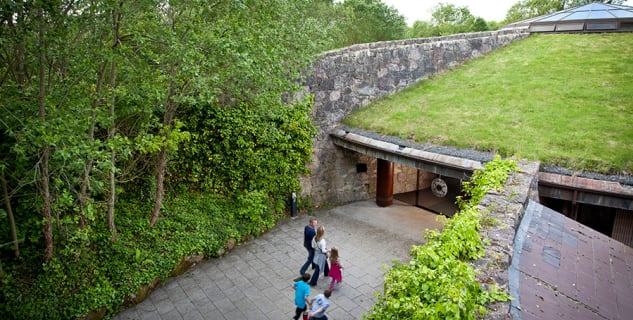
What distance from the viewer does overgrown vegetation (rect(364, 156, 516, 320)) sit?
3207 mm

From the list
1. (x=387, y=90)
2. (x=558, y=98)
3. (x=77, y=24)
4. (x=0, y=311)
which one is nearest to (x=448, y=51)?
(x=387, y=90)

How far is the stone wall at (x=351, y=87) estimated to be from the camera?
11.5 m

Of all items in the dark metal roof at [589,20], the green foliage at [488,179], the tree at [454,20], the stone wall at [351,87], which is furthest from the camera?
the tree at [454,20]

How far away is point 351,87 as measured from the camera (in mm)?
12086

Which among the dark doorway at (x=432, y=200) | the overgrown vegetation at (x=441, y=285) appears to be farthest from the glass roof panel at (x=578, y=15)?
the overgrown vegetation at (x=441, y=285)

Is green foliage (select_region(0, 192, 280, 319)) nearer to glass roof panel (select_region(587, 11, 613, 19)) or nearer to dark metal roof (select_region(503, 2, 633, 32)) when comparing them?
dark metal roof (select_region(503, 2, 633, 32))

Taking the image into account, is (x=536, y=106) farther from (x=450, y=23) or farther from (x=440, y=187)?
(x=450, y=23)

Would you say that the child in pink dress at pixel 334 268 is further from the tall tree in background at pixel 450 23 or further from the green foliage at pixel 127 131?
the tall tree in background at pixel 450 23

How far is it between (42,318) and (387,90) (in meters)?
11.1

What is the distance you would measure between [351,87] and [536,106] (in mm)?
5342

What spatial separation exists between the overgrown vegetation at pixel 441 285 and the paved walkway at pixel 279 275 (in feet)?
8.76

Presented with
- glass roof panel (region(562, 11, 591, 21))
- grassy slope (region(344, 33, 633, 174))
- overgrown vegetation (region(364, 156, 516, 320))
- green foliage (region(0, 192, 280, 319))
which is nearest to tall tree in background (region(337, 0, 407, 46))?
grassy slope (region(344, 33, 633, 174))

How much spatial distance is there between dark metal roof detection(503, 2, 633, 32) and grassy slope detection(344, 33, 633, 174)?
57 cm

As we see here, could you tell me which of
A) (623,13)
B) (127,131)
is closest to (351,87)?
(127,131)
